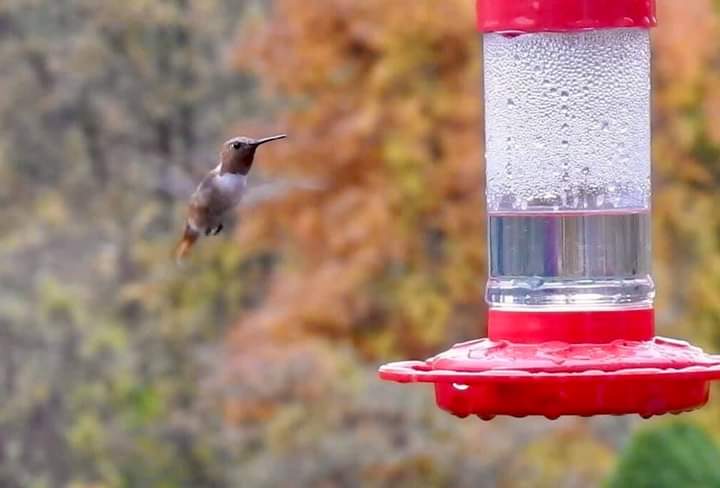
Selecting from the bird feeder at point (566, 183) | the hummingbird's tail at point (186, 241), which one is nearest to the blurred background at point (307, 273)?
the hummingbird's tail at point (186, 241)

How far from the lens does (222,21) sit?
14906 millimetres

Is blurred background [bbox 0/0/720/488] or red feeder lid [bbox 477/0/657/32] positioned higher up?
red feeder lid [bbox 477/0/657/32]

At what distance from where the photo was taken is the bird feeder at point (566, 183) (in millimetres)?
3559

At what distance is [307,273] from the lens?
12.2 metres

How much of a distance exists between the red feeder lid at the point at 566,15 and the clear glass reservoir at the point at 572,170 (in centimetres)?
14

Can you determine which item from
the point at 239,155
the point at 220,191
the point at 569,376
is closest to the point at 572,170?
the point at 569,376

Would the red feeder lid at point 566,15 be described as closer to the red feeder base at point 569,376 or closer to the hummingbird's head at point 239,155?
the red feeder base at point 569,376

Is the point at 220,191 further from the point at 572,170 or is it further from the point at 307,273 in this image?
the point at 307,273

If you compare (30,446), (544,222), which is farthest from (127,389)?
(544,222)

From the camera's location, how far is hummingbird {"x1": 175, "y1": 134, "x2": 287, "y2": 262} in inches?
185

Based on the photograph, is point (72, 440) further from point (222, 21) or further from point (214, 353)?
point (222, 21)

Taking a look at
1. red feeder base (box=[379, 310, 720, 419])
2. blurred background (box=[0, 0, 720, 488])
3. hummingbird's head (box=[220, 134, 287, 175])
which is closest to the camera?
red feeder base (box=[379, 310, 720, 419])

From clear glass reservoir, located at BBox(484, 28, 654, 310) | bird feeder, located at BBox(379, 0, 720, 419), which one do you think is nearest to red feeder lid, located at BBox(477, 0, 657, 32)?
bird feeder, located at BBox(379, 0, 720, 419)

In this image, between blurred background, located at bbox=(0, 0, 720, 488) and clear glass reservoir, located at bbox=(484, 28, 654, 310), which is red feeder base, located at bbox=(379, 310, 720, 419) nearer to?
clear glass reservoir, located at bbox=(484, 28, 654, 310)
